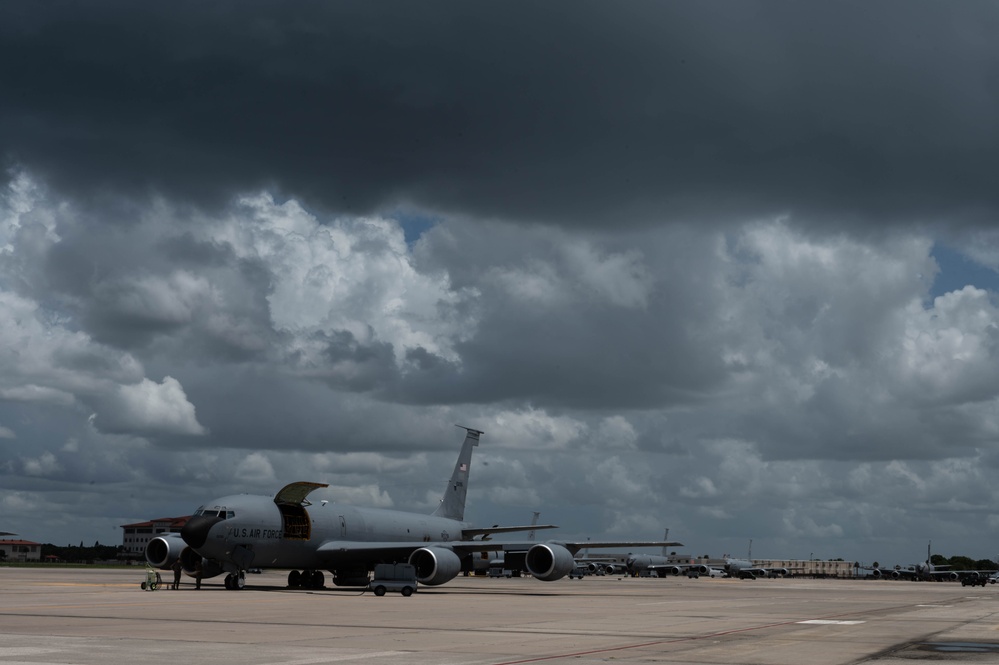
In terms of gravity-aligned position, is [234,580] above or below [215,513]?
below

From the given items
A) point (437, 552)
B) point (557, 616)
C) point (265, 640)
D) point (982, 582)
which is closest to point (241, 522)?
point (437, 552)

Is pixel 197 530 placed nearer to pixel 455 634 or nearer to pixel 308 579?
pixel 308 579

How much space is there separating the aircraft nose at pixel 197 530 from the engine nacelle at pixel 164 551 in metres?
8.32

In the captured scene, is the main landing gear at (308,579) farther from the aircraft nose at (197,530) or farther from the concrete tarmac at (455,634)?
the concrete tarmac at (455,634)

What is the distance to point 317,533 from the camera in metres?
52.9

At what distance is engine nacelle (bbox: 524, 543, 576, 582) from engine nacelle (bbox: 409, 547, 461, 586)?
560 cm

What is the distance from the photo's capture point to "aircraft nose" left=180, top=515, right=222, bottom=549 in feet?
154

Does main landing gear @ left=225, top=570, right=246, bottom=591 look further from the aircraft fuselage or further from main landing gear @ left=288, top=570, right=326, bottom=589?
main landing gear @ left=288, top=570, right=326, bottom=589

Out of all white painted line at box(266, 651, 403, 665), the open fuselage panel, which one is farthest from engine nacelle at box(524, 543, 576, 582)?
white painted line at box(266, 651, 403, 665)

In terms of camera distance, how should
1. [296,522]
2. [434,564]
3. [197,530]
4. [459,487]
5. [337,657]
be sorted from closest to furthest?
[337,657] → [197,530] → [434,564] → [296,522] → [459,487]

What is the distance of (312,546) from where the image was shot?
52.7 m

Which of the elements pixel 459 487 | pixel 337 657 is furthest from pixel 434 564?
pixel 337 657

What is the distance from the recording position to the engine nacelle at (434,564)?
5103cm

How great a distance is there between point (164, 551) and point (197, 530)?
32.9ft
